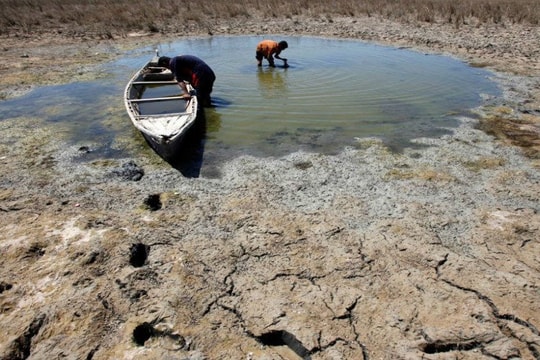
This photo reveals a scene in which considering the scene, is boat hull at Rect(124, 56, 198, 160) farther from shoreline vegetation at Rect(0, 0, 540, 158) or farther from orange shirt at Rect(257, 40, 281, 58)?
orange shirt at Rect(257, 40, 281, 58)

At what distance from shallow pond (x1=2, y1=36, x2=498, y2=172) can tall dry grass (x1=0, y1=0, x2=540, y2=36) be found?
672 centimetres

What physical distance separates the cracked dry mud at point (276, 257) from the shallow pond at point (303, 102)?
0.94m

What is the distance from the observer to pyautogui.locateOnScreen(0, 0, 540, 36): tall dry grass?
17.7 metres

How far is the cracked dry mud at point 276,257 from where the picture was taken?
3.05 m

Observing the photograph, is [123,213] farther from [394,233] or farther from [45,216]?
[394,233]

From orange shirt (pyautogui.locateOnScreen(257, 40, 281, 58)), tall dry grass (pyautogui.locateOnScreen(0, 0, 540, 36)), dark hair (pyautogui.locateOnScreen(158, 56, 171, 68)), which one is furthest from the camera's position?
tall dry grass (pyautogui.locateOnScreen(0, 0, 540, 36))

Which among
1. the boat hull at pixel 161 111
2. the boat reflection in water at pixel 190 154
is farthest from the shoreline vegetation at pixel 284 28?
the boat reflection in water at pixel 190 154

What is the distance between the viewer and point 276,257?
3.93 metres

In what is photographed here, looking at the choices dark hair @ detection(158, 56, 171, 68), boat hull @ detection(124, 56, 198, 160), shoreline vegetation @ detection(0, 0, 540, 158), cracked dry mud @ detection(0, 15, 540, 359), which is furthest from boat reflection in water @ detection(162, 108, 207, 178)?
shoreline vegetation @ detection(0, 0, 540, 158)

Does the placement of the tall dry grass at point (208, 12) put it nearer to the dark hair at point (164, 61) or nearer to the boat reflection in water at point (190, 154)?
the dark hair at point (164, 61)

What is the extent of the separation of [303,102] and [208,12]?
16170 millimetres

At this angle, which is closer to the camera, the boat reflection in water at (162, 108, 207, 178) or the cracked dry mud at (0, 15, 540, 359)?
the cracked dry mud at (0, 15, 540, 359)

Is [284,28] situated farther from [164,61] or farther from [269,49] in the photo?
[164,61]

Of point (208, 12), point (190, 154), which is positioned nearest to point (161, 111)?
point (190, 154)
